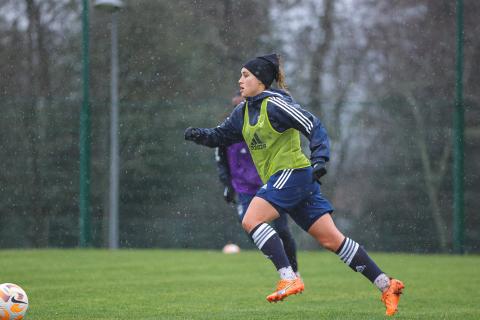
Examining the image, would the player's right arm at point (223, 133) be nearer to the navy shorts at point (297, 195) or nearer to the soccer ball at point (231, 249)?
the navy shorts at point (297, 195)

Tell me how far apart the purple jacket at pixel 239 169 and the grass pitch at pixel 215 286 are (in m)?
0.92

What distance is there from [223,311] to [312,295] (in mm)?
1382

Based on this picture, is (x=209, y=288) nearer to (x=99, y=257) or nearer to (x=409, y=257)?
(x=99, y=257)

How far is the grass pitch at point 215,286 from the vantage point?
5.55 m

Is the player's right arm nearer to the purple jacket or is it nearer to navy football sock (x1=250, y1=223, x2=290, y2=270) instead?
navy football sock (x1=250, y1=223, x2=290, y2=270)

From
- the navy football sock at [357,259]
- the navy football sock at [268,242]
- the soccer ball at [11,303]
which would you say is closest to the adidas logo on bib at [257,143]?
the navy football sock at [268,242]

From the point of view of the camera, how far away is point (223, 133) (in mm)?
5551

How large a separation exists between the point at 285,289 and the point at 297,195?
24.2 inches

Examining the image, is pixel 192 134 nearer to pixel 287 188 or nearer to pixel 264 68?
pixel 264 68

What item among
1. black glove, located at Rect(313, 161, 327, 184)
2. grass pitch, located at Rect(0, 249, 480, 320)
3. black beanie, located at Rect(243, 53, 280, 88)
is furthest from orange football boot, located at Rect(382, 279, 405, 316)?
black beanie, located at Rect(243, 53, 280, 88)

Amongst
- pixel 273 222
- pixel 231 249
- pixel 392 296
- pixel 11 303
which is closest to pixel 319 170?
pixel 392 296

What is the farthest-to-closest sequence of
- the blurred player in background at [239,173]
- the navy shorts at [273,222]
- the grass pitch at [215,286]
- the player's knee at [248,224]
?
the blurred player in background at [239,173] → the navy shorts at [273,222] → the grass pitch at [215,286] → the player's knee at [248,224]

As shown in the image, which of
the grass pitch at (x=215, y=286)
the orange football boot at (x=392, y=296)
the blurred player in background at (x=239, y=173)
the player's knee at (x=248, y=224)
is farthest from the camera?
the blurred player in background at (x=239, y=173)

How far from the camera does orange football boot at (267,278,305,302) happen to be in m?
4.83
